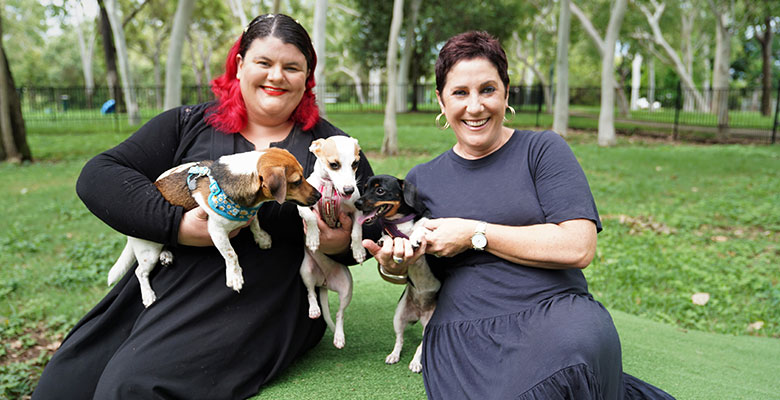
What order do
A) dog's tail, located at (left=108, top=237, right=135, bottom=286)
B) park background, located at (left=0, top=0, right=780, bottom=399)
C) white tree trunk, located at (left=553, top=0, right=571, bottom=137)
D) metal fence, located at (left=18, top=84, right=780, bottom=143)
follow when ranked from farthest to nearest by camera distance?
metal fence, located at (left=18, top=84, right=780, bottom=143)
white tree trunk, located at (left=553, top=0, right=571, bottom=137)
park background, located at (left=0, top=0, right=780, bottom=399)
dog's tail, located at (left=108, top=237, right=135, bottom=286)

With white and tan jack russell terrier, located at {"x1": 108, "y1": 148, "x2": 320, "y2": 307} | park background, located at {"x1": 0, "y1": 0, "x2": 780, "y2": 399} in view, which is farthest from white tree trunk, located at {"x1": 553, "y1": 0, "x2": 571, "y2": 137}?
white and tan jack russell terrier, located at {"x1": 108, "y1": 148, "x2": 320, "y2": 307}

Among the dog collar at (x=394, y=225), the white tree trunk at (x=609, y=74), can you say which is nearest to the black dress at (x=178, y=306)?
the dog collar at (x=394, y=225)

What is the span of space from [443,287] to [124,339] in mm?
1667

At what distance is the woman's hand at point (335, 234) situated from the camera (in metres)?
2.71

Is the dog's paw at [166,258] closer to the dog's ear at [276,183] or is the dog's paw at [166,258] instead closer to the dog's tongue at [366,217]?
the dog's ear at [276,183]

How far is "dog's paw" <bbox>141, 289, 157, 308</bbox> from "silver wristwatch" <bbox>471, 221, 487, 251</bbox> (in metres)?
1.63

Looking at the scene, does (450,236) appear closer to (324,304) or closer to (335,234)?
(335,234)

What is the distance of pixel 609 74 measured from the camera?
14758 mm

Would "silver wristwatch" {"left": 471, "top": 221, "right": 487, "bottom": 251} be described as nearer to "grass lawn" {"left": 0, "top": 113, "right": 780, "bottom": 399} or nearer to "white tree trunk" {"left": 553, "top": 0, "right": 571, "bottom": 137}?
"grass lawn" {"left": 0, "top": 113, "right": 780, "bottom": 399}

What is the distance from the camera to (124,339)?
2.68 metres

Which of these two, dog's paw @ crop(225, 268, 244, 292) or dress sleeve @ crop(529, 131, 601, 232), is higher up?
dress sleeve @ crop(529, 131, 601, 232)

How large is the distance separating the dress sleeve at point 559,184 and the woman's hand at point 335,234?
996mm

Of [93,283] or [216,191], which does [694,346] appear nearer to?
[216,191]

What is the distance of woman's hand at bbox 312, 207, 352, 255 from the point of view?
8.91 ft
